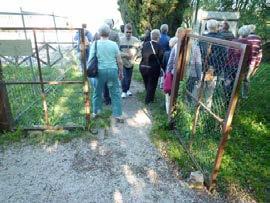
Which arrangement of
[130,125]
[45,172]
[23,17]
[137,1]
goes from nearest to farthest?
[45,172]
[130,125]
[23,17]
[137,1]

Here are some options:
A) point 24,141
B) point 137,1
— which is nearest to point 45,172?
point 24,141

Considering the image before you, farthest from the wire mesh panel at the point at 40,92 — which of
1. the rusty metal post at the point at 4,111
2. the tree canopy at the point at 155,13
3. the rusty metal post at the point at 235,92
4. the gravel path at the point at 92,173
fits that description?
the tree canopy at the point at 155,13

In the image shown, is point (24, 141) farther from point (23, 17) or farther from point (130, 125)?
point (23, 17)

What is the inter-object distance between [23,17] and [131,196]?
6815 mm

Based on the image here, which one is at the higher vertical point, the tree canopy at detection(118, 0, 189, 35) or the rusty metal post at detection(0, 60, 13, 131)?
the tree canopy at detection(118, 0, 189, 35)

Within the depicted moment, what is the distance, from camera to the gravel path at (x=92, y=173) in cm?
322

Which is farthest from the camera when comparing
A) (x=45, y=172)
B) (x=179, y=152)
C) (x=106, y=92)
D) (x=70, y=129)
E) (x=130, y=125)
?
(x=106, y=92)

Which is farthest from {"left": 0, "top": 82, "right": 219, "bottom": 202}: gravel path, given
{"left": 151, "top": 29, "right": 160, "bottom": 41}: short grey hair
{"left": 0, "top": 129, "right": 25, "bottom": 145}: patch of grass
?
{"left": 151, "top": 29, "right": 160, "bottom": 41}: short grey hair

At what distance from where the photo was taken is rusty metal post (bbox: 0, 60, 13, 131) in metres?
4.33

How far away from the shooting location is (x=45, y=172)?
364 centimetres

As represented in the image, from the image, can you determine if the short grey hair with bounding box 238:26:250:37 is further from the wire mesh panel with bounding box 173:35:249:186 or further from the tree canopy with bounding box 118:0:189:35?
the tree canopy with bounding box 118:0:189:35

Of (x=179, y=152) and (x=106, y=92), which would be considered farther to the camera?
(x=106, y=92)

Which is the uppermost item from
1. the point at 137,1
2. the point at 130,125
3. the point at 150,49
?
the point at 137,1

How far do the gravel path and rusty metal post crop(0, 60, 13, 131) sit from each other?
1.81ft
